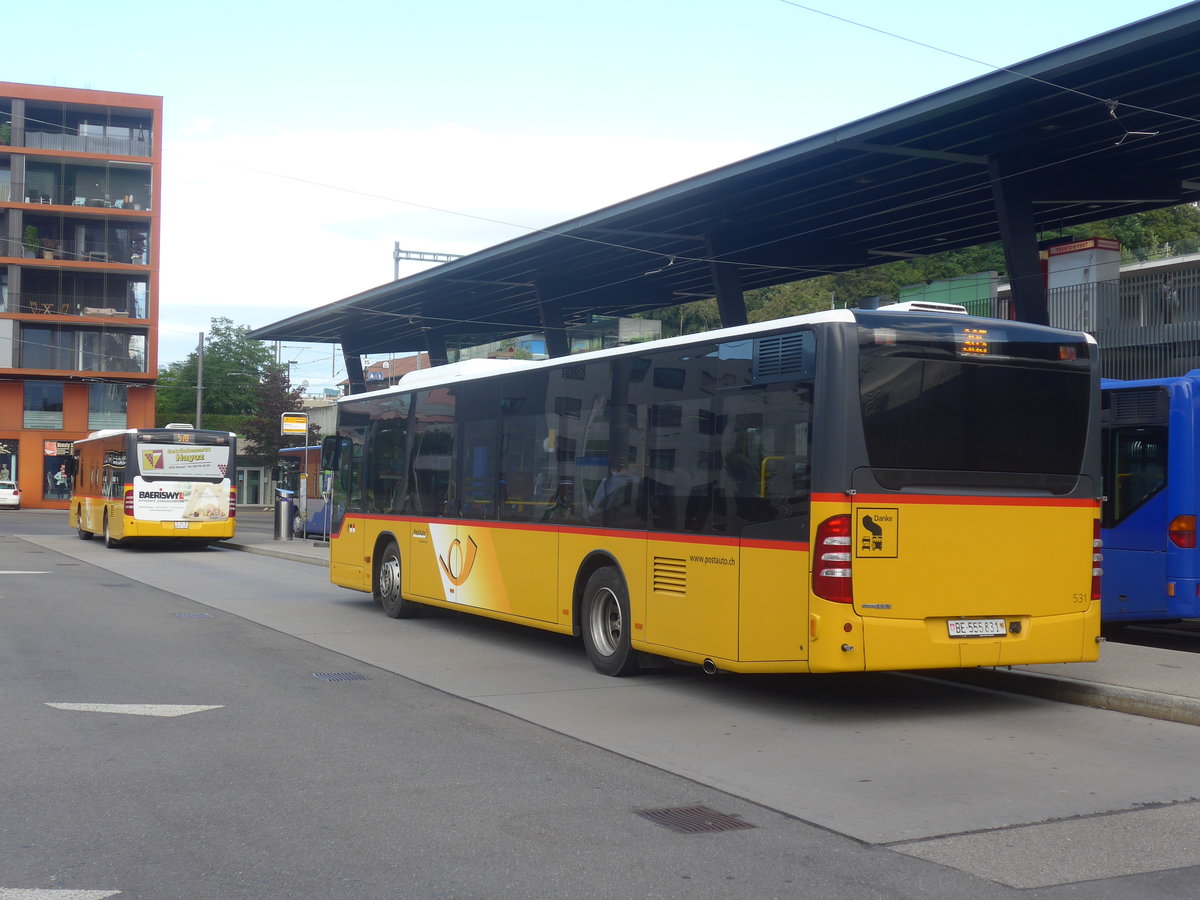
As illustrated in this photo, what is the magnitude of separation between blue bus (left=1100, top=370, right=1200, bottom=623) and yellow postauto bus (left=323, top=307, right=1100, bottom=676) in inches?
152

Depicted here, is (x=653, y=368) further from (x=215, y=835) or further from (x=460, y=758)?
(x=215, y=835)

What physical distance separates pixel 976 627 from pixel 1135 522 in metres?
5.31

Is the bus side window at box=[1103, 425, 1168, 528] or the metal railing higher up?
the metal railing

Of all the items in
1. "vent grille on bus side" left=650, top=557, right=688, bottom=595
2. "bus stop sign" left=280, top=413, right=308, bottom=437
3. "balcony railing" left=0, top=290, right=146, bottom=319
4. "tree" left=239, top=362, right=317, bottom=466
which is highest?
"balcony railing" left=0, top=290, right=146, bottom=319

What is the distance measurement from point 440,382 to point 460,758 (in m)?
7.90

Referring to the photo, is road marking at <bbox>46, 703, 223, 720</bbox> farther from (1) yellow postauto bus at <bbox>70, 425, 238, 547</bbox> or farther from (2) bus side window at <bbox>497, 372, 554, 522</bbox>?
(1) yellow postauto bus at <bbox>70, 425, 238, 547</bbox>

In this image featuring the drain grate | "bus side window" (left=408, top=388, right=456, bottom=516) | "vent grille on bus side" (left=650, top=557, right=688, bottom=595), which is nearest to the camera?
the drain grate

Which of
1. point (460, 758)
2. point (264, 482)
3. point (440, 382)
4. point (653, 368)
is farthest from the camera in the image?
point (264, 482)

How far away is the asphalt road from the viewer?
5.26 metres

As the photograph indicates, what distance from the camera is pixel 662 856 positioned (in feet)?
18.1

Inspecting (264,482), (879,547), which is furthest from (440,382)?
(264,482)

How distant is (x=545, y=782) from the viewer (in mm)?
6957

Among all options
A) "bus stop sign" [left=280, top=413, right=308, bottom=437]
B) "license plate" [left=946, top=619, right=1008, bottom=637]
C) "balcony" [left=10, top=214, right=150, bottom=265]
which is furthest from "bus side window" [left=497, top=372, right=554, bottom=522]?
"balcony" [left=10, top=214, right=150, bottom=265]

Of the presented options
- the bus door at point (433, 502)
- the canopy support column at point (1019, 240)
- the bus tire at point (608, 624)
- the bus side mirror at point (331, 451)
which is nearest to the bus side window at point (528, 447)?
the bus tire at point (608, 624)
